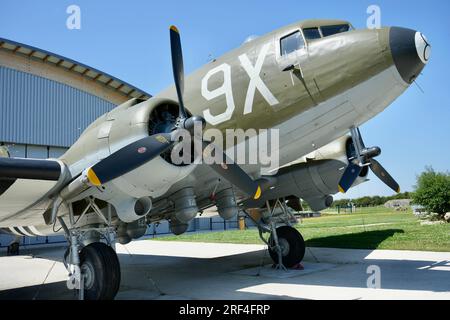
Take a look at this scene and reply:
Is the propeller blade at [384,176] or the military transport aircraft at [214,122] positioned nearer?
the military transport aircraft at [214,122]

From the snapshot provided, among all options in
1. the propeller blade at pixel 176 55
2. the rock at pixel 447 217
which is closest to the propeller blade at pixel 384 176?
the propeller blade at pixel 176 55

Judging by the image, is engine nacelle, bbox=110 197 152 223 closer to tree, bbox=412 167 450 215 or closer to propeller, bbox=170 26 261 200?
propeller, bbox=170 26 261 200

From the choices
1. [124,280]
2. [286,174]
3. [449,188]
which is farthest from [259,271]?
[449,188]

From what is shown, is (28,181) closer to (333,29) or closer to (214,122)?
(214,122)

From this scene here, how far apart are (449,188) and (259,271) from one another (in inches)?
933

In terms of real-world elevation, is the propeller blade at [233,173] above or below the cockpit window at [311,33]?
below

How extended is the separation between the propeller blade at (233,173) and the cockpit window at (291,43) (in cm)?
248

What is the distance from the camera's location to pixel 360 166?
9.38m

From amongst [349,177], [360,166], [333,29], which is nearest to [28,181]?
[333,29]

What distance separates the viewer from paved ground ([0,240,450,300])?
334 inches

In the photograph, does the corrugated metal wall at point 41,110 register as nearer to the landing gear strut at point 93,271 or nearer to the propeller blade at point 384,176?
the landing gear strut at point 93,271

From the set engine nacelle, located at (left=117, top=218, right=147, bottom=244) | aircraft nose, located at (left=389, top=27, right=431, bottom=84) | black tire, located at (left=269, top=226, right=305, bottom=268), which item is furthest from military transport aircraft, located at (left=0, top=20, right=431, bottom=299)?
Result: black tire, located at (left=269, top=226, right=305, bottom=268)

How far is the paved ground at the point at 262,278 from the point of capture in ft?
27.9

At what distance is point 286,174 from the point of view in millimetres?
12047
